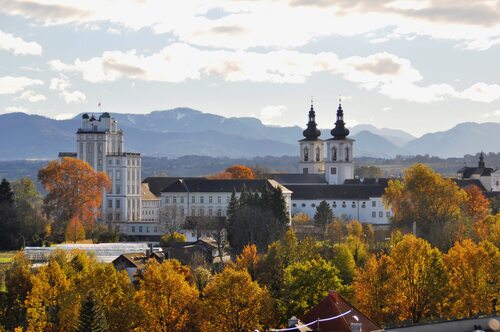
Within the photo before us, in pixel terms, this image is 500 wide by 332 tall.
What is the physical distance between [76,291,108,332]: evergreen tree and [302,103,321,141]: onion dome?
10750cm

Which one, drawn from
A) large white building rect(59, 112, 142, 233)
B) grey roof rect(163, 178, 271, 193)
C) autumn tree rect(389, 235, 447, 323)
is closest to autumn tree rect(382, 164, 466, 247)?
grey roof rect(163, 178, 271, 193)

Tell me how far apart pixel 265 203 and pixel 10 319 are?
41057 mm

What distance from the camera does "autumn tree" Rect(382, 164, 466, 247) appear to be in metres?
89.8

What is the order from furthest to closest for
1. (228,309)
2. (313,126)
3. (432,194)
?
(313,126) < (432,194) < (228,309)

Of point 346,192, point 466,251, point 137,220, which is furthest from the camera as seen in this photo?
point 346,192

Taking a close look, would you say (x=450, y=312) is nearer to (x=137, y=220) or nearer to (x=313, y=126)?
(x=137, y=220)

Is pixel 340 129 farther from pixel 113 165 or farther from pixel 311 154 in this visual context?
pixel 113 165

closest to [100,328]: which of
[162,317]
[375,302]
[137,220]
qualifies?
[162,317]

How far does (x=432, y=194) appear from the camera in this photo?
91625 mm

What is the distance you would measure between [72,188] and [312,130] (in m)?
53.4

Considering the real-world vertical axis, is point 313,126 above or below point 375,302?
above

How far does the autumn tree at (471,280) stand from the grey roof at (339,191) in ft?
225

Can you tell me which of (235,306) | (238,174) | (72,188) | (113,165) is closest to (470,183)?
(238,174)

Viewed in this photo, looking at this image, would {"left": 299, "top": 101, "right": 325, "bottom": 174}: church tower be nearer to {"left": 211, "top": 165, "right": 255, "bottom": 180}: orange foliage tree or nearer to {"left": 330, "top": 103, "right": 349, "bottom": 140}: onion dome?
{"left": 330, "top": 103, "right": 349, "bottom": 140}: onion dome
